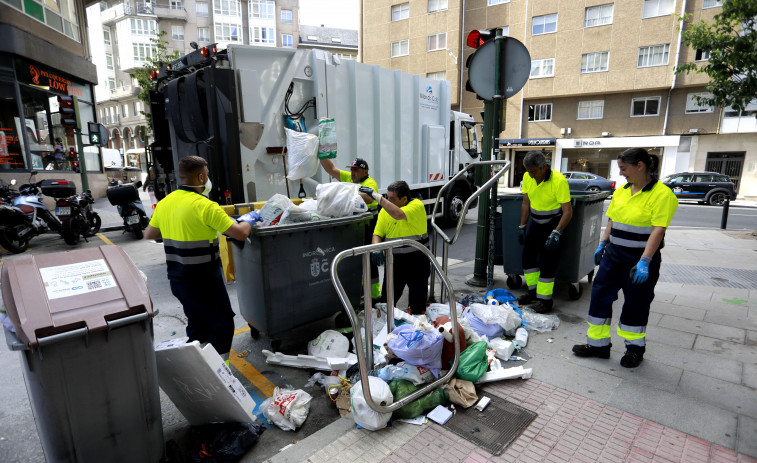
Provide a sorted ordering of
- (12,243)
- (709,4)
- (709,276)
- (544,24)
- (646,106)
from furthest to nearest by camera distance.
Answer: (544,24), (646,106), (709,4), (12,243), (709,276)

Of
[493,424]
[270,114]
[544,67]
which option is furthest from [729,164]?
[493,424]

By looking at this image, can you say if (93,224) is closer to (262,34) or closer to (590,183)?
(590,183)

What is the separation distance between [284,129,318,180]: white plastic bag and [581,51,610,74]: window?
24073 millimetres

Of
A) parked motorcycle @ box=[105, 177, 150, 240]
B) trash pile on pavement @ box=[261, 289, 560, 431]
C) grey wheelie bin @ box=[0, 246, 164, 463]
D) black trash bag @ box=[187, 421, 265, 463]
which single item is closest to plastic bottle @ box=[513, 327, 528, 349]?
trash pile on pavement @ box=[261, 289, 560, 431]

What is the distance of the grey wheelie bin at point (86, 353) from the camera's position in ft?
5.97

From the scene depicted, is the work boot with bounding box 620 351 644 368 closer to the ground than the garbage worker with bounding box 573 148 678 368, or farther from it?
closer to the ground

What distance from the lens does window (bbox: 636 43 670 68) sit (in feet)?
72.8

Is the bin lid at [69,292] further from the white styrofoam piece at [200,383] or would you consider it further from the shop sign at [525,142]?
the shop sign at [525,142]

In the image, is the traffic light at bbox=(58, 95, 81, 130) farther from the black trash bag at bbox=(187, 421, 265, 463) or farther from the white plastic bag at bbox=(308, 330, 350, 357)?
the black trash bag at bbox=(187, 421, 265, 463)

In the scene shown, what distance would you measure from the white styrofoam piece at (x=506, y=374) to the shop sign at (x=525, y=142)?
25830mm

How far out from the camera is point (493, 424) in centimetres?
254

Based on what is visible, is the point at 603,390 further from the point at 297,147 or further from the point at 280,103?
the point at 280,103

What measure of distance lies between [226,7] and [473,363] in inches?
1947

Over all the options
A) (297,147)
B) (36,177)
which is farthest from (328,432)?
(36,177)
